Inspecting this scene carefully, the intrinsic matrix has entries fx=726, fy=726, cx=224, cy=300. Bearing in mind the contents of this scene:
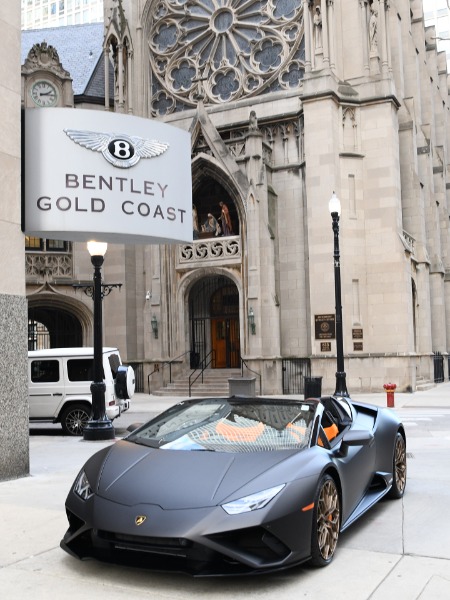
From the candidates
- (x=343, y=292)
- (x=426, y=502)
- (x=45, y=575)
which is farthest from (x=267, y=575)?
(x=343, y=292)

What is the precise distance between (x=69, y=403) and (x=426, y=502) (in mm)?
9479

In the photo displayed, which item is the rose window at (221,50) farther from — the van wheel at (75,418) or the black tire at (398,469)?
the black tire at (398,469)

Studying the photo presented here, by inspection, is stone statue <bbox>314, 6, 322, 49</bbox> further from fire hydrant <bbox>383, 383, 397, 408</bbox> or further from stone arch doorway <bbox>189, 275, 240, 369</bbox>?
fire hydrant <bbox>383, 383, 397, 408</bbox>

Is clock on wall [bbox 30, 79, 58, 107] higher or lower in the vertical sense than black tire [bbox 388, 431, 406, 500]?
higher

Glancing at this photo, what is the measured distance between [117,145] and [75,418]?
22.4 ft

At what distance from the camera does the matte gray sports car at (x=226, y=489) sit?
4.58 metres

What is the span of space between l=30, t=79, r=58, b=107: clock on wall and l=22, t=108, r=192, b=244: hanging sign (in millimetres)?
23578

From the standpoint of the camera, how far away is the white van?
15141 mm

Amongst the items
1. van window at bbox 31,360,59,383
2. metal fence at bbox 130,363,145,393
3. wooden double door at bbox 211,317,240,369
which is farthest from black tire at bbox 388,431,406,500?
metal fence at bbox 130,363,145,393

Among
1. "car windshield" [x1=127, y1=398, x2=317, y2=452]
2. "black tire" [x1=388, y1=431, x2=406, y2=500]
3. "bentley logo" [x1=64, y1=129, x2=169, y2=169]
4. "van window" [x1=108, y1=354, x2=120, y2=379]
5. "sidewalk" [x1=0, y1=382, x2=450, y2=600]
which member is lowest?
"sidewalk" [x1=0, y1=382, x2=450, y2=600]

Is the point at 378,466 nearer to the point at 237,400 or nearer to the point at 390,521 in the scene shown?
the point at 390,521

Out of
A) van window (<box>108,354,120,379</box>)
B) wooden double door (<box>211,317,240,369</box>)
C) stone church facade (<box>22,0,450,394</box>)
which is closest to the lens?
van window (<box>108,354,120,379</box>)

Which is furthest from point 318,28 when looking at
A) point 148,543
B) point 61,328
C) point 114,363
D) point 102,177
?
point 148,543

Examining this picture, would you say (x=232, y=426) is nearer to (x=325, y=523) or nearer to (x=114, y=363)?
(x=325, y=523)
